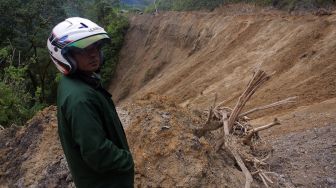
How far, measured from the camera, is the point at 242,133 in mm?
6645

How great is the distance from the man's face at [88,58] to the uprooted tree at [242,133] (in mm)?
2982

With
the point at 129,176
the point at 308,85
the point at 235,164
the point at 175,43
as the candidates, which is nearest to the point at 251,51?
the point at 308,85

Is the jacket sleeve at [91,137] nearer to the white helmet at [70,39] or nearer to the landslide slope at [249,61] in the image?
the white helmet at [70,39]

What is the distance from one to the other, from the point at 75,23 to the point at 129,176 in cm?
102

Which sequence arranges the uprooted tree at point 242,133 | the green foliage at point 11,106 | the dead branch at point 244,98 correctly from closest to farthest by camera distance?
the uprooted tree at point 242,133 → the dead branch at point 244,98 → the green foliage at point 11,106

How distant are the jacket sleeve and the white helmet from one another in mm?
294

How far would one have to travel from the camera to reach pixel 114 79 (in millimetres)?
29922

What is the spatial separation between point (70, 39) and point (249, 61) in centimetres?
1386

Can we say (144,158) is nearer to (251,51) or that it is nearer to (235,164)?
(235,164)

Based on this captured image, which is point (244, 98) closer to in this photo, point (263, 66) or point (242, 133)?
point (242, 133)

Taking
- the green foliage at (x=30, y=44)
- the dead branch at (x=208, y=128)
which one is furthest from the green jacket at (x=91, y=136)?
the green foliage at (x=30, y=44)

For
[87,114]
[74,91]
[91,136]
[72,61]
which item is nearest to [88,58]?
[72,61]

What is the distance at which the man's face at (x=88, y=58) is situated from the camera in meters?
2.69

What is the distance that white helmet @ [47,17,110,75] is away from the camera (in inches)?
104
